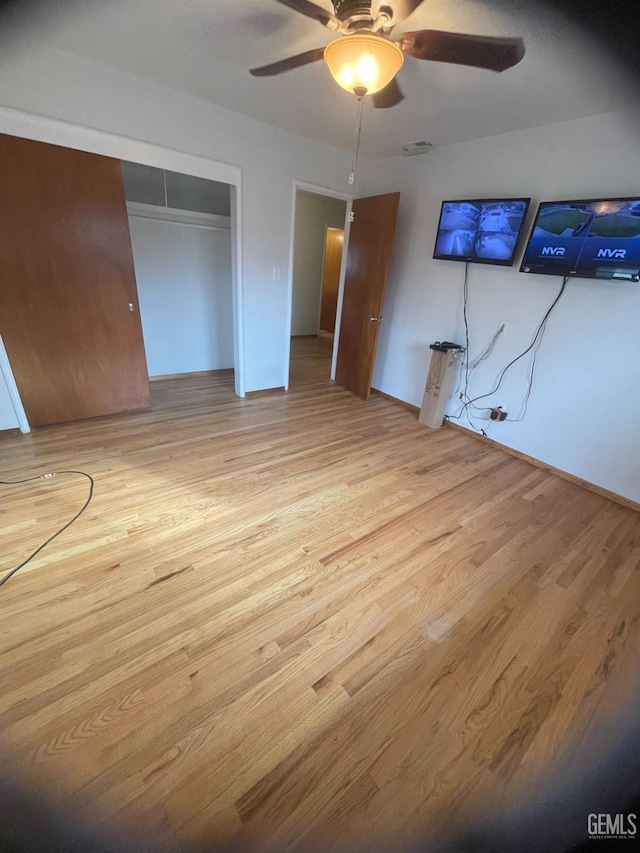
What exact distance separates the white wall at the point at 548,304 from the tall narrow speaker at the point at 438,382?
0.21 meters

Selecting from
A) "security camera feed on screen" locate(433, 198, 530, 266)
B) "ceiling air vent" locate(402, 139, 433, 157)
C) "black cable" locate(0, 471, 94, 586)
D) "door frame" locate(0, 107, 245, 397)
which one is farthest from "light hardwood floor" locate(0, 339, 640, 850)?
"ceiling air vent" locate(402, 139, 433, 157)

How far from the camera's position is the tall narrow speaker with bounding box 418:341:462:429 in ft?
10.2

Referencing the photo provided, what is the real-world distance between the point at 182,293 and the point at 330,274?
370cm

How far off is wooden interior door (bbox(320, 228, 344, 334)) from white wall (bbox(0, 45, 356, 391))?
115 inches

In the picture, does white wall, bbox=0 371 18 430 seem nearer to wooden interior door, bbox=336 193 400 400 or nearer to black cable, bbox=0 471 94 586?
black cable, bbox=0 471 94 586

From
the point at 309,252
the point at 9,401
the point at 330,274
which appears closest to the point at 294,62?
the point at 9,401

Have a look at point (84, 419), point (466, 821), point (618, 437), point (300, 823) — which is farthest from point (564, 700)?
point (84, 419)

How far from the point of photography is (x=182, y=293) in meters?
3.85

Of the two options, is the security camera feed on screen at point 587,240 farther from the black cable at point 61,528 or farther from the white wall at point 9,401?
the white wall at point 9,401

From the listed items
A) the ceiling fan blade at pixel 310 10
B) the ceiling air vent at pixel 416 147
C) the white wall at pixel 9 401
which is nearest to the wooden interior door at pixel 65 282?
the white wall at pixel 9 401

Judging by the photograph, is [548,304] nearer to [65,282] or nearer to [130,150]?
[130,150]

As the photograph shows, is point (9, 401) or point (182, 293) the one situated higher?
point (182, 293)

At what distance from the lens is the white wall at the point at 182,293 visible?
3561 millimetres

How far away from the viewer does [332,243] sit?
21.5 ft
